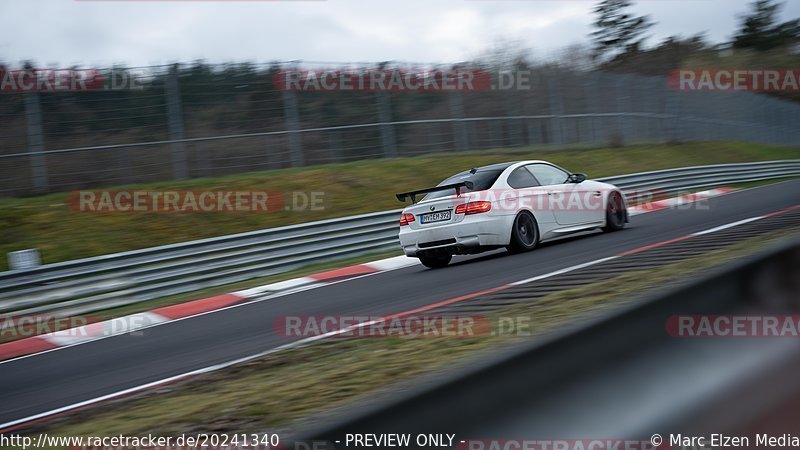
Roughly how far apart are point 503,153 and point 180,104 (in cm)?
1013

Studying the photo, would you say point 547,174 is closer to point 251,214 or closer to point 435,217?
point 435,217

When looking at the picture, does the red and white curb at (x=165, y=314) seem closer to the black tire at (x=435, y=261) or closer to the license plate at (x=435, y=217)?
the black tire at (x=435, y=261)

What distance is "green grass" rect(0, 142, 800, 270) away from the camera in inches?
581

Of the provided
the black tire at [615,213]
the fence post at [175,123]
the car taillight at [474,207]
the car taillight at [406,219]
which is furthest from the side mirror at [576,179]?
the fence post at [175,123]

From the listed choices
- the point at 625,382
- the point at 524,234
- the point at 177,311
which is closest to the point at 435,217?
the point at 524,234

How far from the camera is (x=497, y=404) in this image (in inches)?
62.7

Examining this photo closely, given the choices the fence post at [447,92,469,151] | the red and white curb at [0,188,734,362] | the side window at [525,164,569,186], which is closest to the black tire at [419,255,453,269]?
the red and white curb at [0,188,734,362]

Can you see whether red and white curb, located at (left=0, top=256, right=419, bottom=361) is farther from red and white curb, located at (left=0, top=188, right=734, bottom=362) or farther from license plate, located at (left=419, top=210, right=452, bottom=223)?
license plate, located at (left=419, top=210, right=452, bottom=223)

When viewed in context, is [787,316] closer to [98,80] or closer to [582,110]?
[98,80]

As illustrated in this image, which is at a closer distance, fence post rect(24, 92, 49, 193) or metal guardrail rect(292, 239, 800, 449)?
metal guardrail rect(292, 239, 800, 449)

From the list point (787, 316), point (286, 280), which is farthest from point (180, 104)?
point (787, 316)

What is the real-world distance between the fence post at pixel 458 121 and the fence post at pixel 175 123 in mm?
7975

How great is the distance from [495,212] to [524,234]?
76cm

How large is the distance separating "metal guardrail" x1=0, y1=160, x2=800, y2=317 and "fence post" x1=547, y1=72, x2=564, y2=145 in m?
11.8
